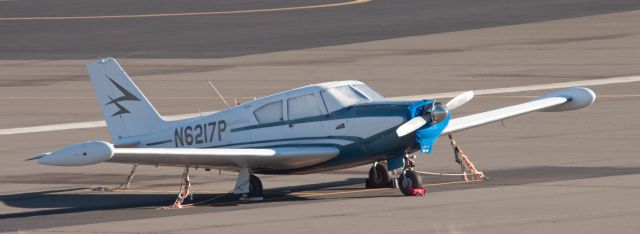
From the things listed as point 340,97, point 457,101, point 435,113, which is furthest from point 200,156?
point 457,101

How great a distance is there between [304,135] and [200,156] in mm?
1861

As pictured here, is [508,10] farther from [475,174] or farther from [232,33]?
[475,174]

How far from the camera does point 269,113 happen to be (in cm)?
2416

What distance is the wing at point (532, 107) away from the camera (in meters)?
25.2

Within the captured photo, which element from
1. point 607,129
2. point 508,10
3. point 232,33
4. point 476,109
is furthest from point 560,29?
point 607,129

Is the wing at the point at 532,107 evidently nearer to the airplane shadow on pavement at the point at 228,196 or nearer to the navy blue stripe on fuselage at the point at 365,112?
the airplane shadow on pavement at the point at 228,196

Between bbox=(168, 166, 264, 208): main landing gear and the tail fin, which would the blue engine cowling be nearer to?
bbox=(168, 166, 264, 208): main landing gear

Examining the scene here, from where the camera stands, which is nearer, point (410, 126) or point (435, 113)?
point (410, 126)

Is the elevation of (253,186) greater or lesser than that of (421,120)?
lesser

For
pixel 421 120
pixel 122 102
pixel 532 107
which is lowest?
pixel 421 120

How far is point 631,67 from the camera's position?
47281mm

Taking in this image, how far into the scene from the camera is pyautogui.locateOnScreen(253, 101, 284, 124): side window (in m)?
24.1

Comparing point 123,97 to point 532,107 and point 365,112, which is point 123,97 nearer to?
point 365,112

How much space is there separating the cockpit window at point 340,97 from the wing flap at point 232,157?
66 cm
